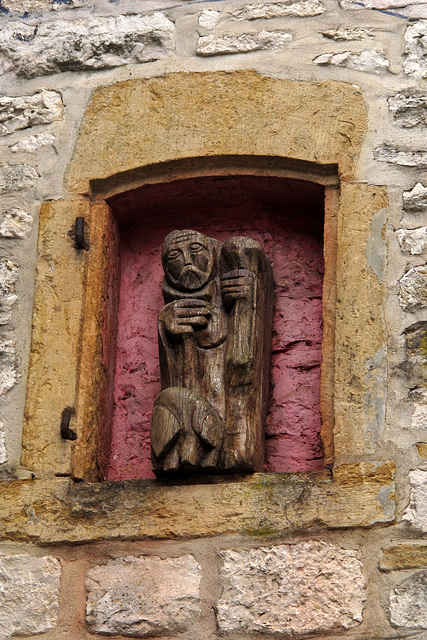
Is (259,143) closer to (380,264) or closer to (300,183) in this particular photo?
(300,183)

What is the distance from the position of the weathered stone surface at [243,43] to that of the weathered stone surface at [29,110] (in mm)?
578

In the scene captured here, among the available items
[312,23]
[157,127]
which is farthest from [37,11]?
[312,23]

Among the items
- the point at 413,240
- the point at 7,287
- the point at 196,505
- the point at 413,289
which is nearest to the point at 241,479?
the point at 196,505

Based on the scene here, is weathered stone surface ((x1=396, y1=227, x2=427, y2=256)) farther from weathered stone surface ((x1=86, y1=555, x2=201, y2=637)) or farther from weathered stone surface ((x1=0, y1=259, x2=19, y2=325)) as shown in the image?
weathered stone surface ((x1=0, y1=259, x2=19, y2=325))

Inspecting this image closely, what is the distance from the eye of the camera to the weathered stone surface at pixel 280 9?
15.0 feet

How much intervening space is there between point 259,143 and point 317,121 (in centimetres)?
22

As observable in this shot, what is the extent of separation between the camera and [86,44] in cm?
471

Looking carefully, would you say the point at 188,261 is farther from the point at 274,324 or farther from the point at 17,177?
the point at 17,177

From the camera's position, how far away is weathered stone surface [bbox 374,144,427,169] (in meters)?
4.25

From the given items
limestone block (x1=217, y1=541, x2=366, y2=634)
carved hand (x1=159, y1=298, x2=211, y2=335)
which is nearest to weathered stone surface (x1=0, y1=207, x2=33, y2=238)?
carved hand (x1=159, y1=298, x2=211, y2=335)

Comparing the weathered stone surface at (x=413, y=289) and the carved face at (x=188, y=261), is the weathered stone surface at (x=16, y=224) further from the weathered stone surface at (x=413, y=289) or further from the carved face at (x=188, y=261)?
the weathered stone surface at (x=413, y=289)

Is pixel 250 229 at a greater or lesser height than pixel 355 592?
greater

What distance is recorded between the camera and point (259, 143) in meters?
4.38

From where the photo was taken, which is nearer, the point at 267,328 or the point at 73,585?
the point at 73,585
